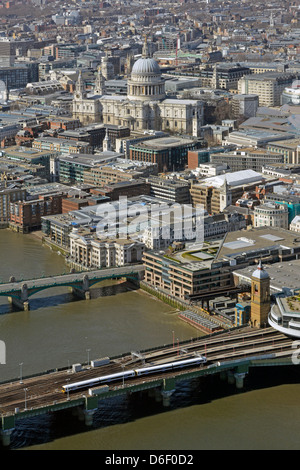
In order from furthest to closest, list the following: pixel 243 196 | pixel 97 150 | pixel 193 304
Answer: pixel 97 150 → pixel 243 196 → pixel 193 304

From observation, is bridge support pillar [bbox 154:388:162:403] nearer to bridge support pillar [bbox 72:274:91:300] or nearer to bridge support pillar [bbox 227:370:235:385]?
bridge support pillar [bbox 227:370:235:385]

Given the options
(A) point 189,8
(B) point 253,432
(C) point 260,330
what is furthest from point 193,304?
(A) point 189,8

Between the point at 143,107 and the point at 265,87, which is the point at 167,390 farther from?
the point at 265,87

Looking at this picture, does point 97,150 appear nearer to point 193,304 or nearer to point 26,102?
point 26,102

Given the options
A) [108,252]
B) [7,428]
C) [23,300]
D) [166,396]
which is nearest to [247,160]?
[108,252]

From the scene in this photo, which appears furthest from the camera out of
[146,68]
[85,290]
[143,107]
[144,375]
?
[146,68]
